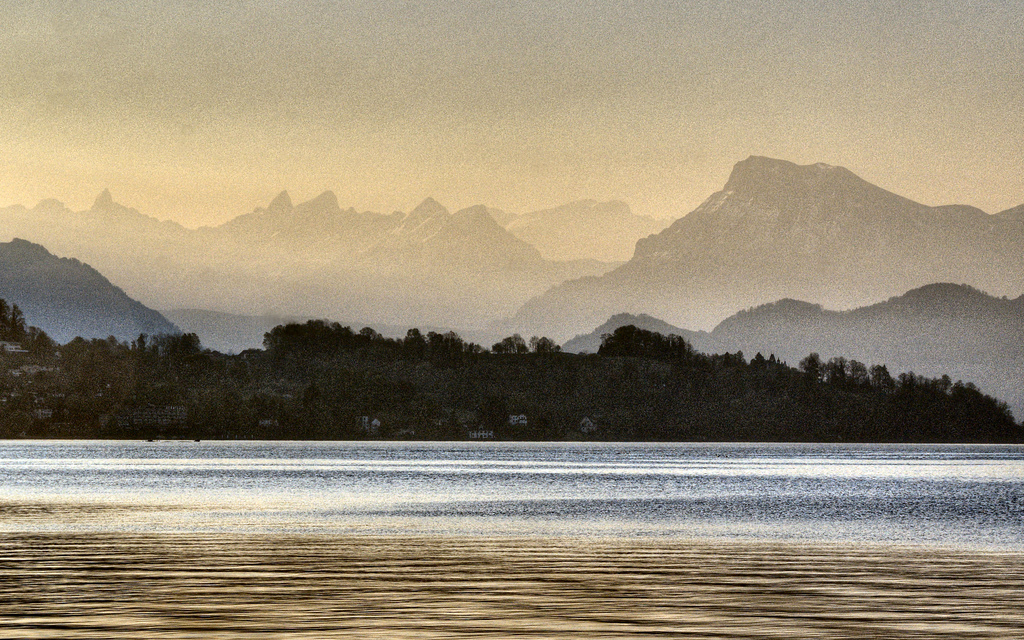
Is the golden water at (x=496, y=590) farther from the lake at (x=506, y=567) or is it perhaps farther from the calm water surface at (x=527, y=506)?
the calm water surface at (x=527, y=506)

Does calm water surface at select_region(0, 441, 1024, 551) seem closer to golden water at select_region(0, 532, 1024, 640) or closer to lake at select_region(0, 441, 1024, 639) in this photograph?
lake at select_region(0, 441, 1024, 639)

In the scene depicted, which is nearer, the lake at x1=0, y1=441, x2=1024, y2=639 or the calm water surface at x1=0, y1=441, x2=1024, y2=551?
the lake at x1=0, y1=441, x2=1024, y2=639

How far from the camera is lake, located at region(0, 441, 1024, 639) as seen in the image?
37.8 metres

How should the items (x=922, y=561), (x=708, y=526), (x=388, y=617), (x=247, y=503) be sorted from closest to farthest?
(x=388, y=617)
(x=922, y=561)
(x=708, y=526)
(x=247, y=503)

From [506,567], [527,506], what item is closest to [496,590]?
[506,567]

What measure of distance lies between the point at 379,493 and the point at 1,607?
8118 centimetres

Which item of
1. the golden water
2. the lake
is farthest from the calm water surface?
the golden water

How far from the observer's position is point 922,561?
57.1 meters

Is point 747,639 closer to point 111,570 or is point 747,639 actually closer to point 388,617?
point 388,617

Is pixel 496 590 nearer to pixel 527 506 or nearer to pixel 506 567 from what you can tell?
pixel 506 567

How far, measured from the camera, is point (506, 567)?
174 feet

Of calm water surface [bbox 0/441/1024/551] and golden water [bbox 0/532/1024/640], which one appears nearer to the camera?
golden water [bbox 0/532/1024/640]

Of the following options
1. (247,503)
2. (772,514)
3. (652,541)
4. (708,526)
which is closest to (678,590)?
(652,541)

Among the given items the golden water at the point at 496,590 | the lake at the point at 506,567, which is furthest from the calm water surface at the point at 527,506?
the golden water at the point at 496,590
